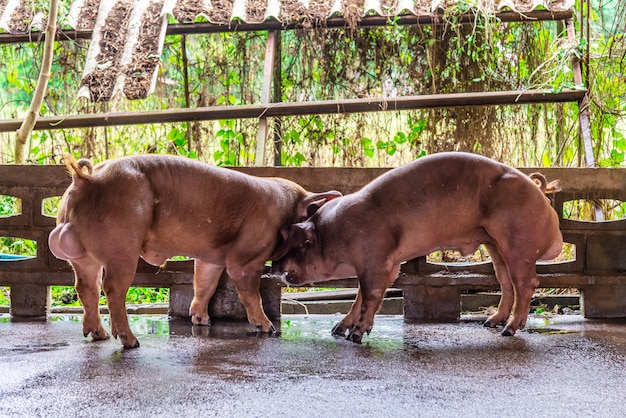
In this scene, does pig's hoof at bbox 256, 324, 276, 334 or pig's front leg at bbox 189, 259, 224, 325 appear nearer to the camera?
pig's hoof at bbox 256, 324, 276, 334

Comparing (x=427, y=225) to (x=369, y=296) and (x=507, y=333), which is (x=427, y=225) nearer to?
(x=369, y=296)

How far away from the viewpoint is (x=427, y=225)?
508cm

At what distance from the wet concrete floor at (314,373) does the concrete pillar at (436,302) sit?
0.52m

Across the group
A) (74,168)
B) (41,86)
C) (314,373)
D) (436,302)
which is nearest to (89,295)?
(74,168)

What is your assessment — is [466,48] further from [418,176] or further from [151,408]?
[151,408]

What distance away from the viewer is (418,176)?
200 inches

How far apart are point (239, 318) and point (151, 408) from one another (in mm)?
3058

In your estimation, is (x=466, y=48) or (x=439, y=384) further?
(x=466, y=48)

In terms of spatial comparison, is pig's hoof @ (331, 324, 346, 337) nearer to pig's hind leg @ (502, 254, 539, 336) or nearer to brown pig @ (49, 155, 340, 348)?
brown pig @ (49, 155, 340, 348)

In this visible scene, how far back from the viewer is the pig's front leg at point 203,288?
5.57 metres

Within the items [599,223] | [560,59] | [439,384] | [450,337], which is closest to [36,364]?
[439,384]

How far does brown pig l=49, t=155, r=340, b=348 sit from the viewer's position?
4469 mm

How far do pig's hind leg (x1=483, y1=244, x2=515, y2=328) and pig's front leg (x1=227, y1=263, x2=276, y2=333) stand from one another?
5.36 feet

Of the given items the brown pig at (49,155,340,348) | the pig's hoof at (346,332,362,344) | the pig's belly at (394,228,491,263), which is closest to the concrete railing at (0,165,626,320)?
the brown pig at (49,155,340,348)
